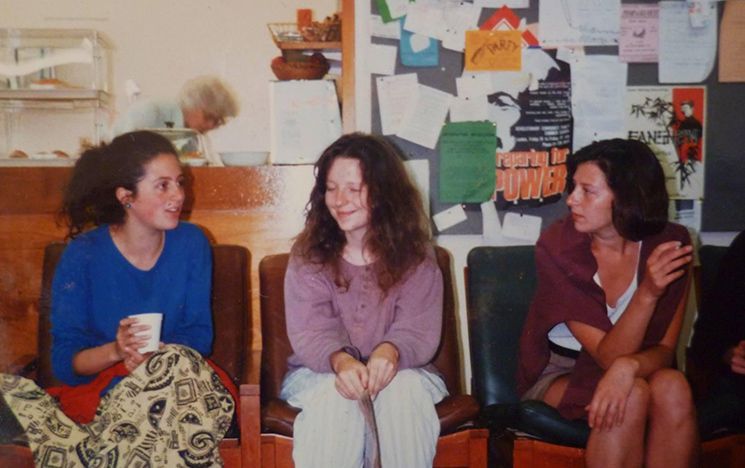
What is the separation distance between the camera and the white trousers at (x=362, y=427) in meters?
1.60

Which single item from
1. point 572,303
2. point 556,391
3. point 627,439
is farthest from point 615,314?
point 627,439

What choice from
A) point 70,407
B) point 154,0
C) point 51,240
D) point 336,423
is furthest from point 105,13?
point 336,423

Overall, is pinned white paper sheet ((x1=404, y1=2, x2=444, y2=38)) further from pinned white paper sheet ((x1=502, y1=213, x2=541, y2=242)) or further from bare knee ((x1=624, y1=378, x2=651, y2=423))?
bare knee ((x1=624, y1=378, x2=651, y2=423))

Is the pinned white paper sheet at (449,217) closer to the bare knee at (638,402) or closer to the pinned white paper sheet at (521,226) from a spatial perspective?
the pinned white paper sheet at (521,226)

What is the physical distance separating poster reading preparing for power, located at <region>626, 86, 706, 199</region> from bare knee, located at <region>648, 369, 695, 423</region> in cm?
102

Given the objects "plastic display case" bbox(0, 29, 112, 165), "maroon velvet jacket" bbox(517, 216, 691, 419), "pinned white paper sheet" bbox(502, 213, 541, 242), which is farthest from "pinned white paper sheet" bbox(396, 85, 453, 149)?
"plastic display case" bbox(0, 29, 112, 165)

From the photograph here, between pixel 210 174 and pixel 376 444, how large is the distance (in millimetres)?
1177

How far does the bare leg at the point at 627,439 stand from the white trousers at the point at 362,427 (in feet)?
1.28

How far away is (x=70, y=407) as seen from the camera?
5.69ft

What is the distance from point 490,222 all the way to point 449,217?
5.9 inches

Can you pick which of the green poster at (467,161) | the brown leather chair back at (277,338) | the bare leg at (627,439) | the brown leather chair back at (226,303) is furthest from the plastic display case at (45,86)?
the bare leg at (627,439)

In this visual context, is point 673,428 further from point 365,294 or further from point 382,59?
point 382,59

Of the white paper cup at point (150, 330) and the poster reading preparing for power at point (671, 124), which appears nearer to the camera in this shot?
the white paper cup at point (150, 330)

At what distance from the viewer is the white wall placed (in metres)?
3.37
